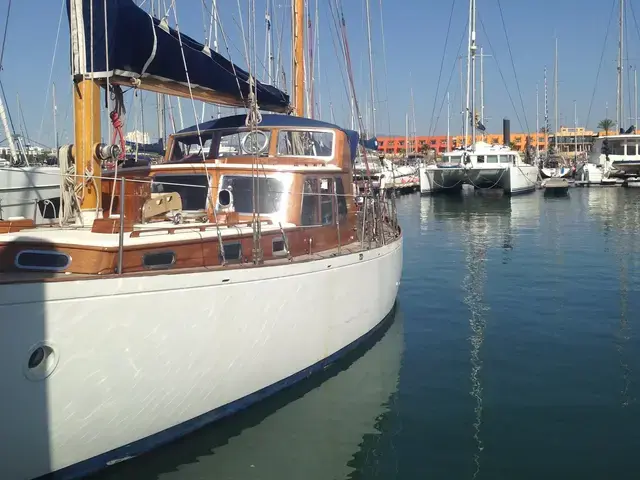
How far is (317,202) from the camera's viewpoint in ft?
28.9

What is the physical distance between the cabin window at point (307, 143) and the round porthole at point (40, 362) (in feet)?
17.3

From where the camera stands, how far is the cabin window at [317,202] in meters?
8.59

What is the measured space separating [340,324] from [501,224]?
20.4m

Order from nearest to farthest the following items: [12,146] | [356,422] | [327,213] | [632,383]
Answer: [356,422] < [632,383] < [327,213] < [12,146]

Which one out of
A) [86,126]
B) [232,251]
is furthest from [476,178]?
[86,126]

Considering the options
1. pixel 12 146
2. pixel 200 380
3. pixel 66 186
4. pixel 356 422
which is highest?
pixel 12 146

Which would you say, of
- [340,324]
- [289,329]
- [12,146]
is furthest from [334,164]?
[12,146]

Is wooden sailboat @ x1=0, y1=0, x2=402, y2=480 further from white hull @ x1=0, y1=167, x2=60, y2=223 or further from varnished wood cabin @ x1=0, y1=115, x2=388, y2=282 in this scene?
white hull @ x1=0, y1=167, x2=60, y2=223

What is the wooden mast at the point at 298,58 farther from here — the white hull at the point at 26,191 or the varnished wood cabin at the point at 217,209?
the white hull at the point at 26,191

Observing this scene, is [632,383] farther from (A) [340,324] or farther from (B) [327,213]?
(B) [327,213]

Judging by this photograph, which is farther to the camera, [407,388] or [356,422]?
[407,388]

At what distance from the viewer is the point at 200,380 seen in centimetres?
628

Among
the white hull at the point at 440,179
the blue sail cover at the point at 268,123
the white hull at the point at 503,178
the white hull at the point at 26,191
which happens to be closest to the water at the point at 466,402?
the blue sail cover at the point at 268,123

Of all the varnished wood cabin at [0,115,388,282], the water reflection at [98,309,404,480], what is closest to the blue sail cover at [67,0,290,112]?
the varnished wood cabin at [0,115,388,282]
